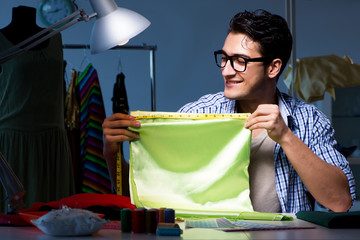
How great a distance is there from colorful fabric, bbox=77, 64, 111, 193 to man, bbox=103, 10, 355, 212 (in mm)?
1314

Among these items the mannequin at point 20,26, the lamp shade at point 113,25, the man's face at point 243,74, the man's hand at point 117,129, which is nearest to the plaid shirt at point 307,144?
the man's face at point 243,74

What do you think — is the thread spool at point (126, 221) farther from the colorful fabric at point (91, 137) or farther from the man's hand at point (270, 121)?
the colorful fabric at point (91, 137)

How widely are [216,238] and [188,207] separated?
1.73 feet

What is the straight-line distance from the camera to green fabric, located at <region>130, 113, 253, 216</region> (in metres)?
1.73

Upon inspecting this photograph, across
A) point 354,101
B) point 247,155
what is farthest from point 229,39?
point 354,101

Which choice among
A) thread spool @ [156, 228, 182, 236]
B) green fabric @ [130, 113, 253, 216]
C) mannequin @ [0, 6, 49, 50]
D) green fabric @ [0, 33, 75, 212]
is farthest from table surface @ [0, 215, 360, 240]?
mannequin @ [0, 6, 49, 50]

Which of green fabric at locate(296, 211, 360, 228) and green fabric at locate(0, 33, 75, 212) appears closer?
green fabric at locate(296, 211, 360, 228)

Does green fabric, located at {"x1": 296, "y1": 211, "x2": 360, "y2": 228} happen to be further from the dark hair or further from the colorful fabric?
the colorful fabric

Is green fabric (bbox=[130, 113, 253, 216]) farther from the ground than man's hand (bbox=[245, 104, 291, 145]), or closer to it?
closer to it

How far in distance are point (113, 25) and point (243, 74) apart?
1.81ft

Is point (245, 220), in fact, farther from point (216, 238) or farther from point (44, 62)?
point (44, 62)

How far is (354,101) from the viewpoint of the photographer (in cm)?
429

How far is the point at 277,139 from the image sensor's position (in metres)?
1.73

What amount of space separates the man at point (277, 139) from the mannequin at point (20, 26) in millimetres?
1117
